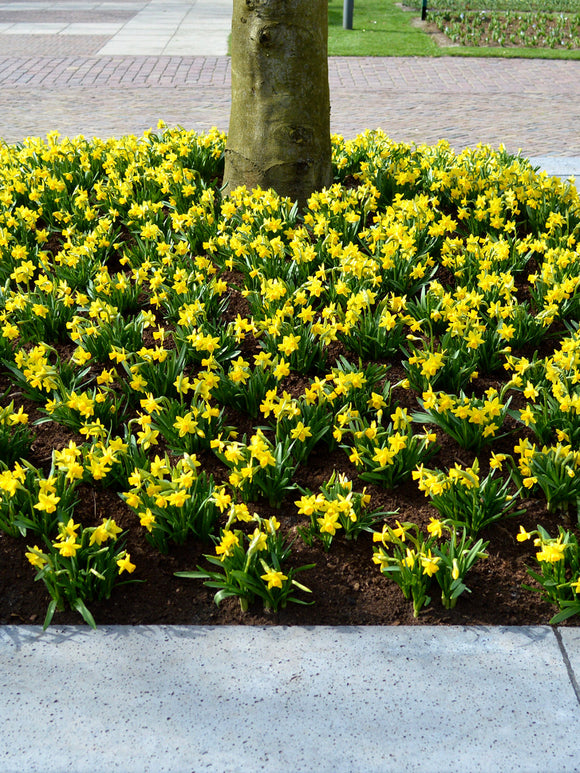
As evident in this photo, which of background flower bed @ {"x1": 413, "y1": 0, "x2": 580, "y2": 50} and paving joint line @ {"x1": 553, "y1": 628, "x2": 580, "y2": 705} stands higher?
background flower bed @ {"x1": 413, "y1": 0, "x2": 580, "y2": 50}

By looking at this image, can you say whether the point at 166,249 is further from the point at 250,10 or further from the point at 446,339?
the point at 446,339

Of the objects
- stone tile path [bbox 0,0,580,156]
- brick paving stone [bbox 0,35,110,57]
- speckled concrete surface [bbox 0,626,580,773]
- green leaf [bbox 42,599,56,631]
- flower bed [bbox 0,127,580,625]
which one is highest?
brick paving stone [bbox 0,35,110,57]

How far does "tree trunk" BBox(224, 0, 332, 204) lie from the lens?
4566mm

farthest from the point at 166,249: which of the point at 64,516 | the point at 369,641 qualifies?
the point at 369,641

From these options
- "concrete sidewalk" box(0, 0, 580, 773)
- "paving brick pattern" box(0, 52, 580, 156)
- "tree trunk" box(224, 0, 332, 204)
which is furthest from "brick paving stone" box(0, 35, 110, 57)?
"concrete sidewalk" box(0, 0, 580, 773)

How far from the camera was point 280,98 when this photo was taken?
4742mm

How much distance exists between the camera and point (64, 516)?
2.83m

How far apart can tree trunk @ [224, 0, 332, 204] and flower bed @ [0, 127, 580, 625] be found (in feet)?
0.84

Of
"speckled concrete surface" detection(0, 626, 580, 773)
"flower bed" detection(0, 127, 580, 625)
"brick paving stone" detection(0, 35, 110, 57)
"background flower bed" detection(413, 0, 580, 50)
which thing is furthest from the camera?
"background flower bed" detection(413, 0, 580, 50)

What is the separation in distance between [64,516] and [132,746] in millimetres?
893

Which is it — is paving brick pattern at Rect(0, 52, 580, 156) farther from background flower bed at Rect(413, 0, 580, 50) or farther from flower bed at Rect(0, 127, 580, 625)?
flower bed at Rect(0, 127, 580, 625)

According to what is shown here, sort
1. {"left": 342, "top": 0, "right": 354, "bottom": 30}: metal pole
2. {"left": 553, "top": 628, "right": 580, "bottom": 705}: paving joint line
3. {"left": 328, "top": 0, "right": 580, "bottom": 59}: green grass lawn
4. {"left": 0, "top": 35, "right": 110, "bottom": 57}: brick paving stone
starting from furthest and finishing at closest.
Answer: {"left": 342, "top": 0, "right": 354, "bottom": 30}: metal pole, {"left": 0, "top": 35, "right": 110, "bottom": 57}: brick paving stone, {"left": 328, "top": 0, "right": 580, "bottom": 59}: green grass lawn, {"left": 553, "top": 628, "right": 580, "bottom": 705}: paving joint line

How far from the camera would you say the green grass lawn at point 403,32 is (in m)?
13.3

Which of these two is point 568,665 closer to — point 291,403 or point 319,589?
point 319,589
